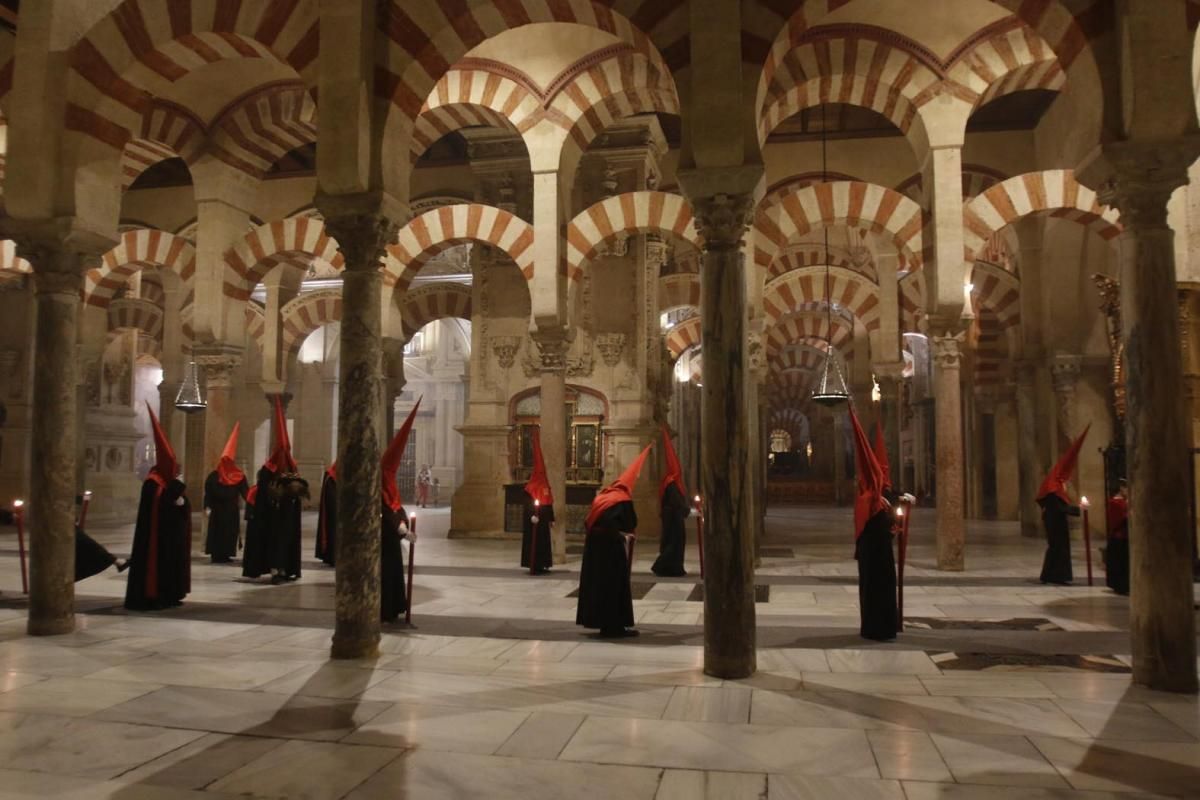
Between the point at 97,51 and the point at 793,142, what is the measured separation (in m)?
8.56

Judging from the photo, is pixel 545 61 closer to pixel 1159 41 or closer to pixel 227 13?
pixel 227 13

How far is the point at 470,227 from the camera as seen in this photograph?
31.8ft

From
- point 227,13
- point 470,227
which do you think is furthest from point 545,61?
point 227,13

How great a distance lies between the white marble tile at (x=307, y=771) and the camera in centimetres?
271

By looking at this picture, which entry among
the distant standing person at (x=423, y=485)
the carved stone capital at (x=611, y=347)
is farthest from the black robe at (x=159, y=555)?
the distant standing person at (x=423, y=485)

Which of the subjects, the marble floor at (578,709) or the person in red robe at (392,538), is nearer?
the marble floor at (578,709)

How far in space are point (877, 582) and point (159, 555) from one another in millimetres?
4723

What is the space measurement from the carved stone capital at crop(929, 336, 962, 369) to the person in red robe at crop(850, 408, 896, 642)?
360 cm

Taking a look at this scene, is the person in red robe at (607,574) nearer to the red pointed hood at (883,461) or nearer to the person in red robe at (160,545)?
the red pointed hood at (883,461)

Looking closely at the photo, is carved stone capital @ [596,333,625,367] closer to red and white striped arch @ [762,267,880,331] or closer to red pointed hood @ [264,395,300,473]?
red and white striped arch @ [762,267,880,331]

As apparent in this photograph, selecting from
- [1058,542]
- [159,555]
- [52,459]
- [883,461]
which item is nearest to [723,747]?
[883,461]

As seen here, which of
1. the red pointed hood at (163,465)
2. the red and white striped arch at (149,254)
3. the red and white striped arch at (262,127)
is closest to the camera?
the red pointed hood at (163,465)

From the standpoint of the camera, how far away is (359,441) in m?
4.53

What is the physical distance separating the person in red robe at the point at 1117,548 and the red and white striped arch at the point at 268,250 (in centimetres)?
773
